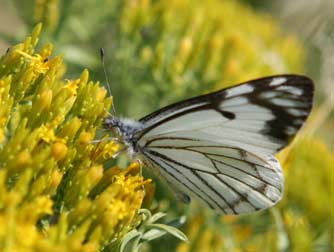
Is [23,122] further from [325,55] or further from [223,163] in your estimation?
[325,55]

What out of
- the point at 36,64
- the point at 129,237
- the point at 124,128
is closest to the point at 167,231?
the point at 129,237

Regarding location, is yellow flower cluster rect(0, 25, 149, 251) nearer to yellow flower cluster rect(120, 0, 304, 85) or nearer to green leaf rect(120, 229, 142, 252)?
green leaf rect(120, 229, 142, 252)

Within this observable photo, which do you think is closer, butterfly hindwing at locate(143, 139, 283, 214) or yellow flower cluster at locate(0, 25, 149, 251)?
yellow flower cluster at locate(0, 25, 149, 251)

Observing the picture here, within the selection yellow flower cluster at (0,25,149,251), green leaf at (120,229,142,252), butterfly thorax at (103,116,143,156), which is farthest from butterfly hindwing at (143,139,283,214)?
green leaf at (120,229,142,252)

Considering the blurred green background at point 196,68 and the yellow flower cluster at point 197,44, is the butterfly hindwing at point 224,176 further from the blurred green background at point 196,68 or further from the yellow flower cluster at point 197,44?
the yellow flower cluster at point 197,44

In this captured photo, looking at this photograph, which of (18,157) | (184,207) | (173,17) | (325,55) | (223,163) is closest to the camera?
(18,157)

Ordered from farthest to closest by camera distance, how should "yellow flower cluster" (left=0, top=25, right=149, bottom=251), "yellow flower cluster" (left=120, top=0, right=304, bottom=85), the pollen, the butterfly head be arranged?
"yellow flower cluster" (left=120, top=0, right=304, bottom=85)
the butterfly head
the pollen
"yellow flower cluster" (left=0, top=25, right=149, bottom=251)

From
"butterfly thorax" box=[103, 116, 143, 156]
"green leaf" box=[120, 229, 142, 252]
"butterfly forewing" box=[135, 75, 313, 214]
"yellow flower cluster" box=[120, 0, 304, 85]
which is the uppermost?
"yellow flower cluster" box=[120, 0, 304, 85]

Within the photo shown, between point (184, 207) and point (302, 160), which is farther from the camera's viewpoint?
point (302, 160)

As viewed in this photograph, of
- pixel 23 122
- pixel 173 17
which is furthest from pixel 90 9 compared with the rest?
pixel 23 122
